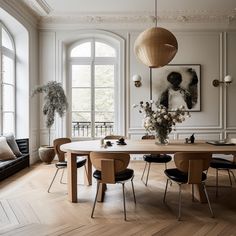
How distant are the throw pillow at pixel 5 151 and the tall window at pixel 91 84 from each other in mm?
1967

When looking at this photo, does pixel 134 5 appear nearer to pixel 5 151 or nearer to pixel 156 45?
pixel 156 45

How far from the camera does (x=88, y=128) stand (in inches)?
260

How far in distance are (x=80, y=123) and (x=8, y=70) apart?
2.08m

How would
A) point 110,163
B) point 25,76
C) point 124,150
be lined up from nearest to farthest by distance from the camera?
point 110,163, point 124,150, point 25,76

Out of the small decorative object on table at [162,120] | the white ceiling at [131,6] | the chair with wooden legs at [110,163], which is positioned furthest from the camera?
the white ceiling at [131,6]

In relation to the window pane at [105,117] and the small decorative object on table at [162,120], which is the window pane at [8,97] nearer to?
the window pane at [105,117]

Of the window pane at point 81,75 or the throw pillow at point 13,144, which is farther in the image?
the window pane at point 81,75

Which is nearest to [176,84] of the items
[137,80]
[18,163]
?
[137,80]

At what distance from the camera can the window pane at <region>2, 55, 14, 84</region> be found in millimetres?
5414

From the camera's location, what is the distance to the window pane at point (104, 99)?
21.6 feet

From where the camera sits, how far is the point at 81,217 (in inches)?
115

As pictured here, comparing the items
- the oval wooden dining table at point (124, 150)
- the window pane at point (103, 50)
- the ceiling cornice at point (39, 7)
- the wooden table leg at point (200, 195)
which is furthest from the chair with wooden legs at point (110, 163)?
the window pane at point (103, 50)

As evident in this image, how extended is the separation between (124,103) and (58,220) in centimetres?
384

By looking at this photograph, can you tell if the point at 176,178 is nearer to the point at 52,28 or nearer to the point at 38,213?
the point at 38,213
